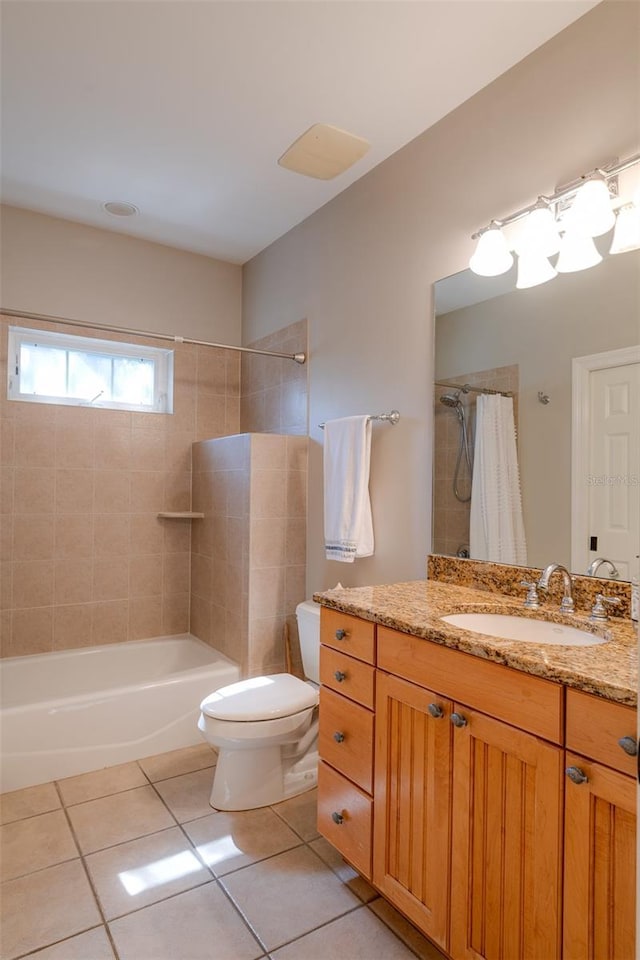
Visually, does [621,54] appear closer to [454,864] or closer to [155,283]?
[454,864]

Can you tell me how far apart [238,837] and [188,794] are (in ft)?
1.20

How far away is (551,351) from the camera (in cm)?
166

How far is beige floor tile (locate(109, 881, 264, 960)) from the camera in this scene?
1.39 m

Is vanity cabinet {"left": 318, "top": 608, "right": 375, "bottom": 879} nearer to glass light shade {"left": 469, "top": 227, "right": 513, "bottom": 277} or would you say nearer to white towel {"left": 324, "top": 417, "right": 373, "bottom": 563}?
white towel {"left": 324, "top": 417, "right": 373, "bottom": 563}

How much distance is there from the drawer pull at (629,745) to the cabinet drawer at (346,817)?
2.61 ft

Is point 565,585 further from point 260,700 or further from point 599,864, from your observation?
point 260,700

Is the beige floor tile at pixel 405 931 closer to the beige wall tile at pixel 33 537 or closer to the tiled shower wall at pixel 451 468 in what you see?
the tiled shower wall at pixel 451 468

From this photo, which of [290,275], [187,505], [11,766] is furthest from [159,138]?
[11,766]

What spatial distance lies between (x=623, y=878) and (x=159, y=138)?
2674mm

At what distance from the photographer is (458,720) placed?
1.20m

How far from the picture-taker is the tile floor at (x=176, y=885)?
142 cm

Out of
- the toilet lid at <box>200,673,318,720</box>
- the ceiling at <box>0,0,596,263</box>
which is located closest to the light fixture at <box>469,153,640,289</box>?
the ceiling at <box>0,0,596,263</box>

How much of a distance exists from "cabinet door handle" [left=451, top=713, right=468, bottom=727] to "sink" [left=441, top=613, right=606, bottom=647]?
0.85 feet

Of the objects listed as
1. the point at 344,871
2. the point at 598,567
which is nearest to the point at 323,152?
the point at 598,567
